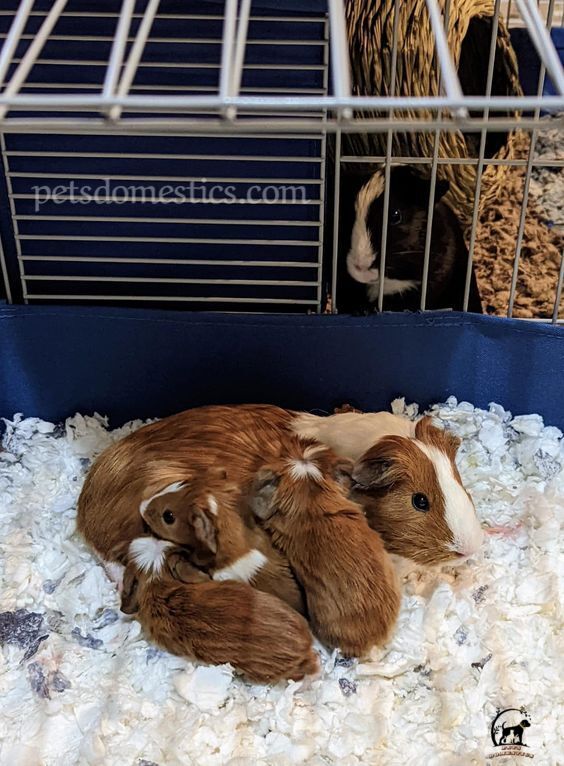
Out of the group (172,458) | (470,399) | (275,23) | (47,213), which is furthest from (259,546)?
(275,23)

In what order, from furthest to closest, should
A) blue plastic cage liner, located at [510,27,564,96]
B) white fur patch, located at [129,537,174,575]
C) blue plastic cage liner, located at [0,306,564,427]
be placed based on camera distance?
blue plastic cage liner, located at [510,27,564,96]
blue plastic cage liner, located at [0,306,564,427]
white fur patch, located at [129,537,174,575]

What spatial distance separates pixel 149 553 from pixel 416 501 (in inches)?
19.0

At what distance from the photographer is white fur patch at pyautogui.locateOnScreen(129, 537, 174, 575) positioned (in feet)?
4.65

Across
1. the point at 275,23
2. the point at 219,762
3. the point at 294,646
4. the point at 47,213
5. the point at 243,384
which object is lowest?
the point at 219,762

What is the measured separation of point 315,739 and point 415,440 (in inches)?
21.8

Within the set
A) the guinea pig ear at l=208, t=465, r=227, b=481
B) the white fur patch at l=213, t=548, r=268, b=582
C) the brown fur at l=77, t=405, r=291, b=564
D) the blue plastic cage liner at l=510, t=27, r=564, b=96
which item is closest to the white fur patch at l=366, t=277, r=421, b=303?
the brown fur at l=77, t=405, r=291, b=564

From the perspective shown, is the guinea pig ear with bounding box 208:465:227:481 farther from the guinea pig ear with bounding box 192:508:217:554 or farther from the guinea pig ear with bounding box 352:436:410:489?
the guinea pig ear with bounding box 352:436:410:489

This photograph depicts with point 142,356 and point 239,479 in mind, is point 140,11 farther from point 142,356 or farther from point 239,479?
point 239,479

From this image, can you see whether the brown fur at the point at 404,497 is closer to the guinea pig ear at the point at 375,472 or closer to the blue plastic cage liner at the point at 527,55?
the guinea pig ear at the point at 375,472

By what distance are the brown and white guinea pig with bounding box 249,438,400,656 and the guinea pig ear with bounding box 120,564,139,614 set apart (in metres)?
0.23

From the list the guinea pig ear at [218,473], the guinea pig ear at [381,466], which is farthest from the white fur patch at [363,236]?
the guinea pig ear at [218,473]

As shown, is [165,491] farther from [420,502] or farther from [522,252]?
[522,252]

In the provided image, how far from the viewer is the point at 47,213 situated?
1816 millimetres

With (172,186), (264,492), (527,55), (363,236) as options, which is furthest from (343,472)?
(527,55)
